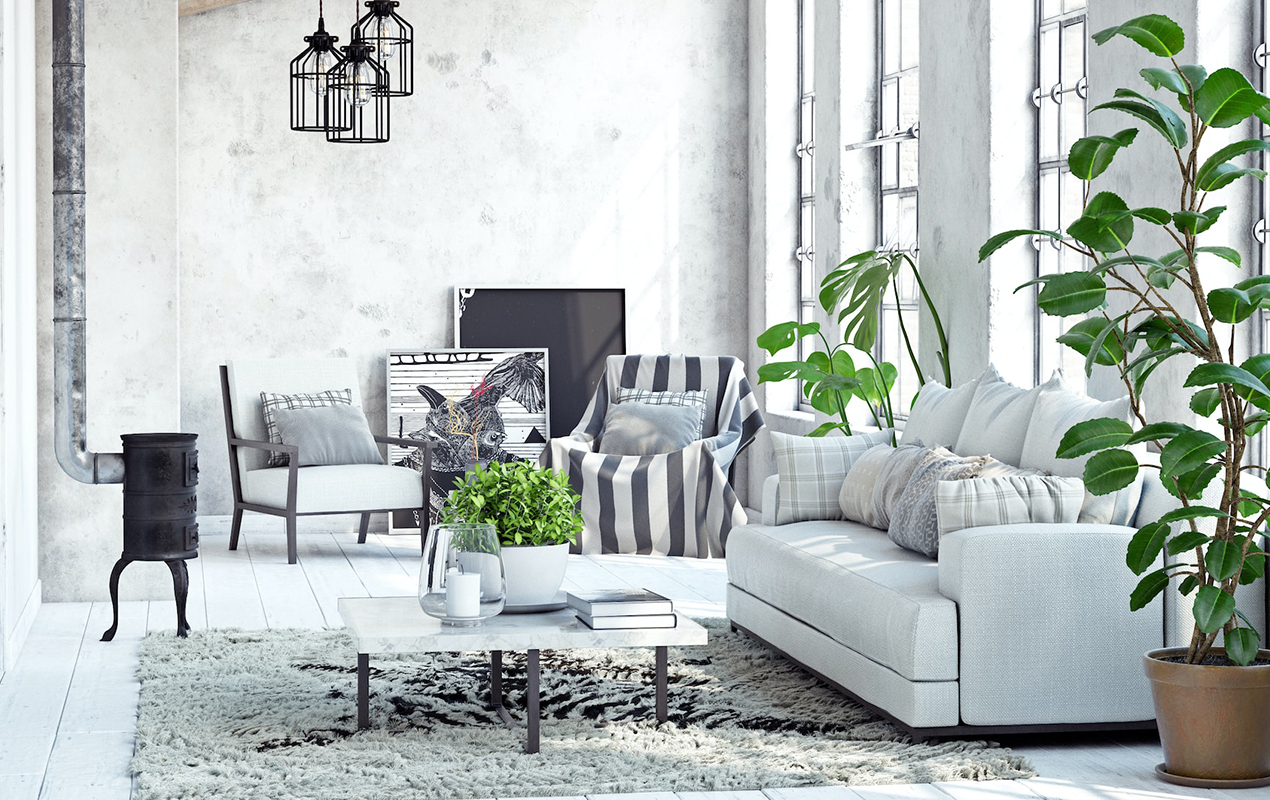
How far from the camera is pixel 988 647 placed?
3.76m

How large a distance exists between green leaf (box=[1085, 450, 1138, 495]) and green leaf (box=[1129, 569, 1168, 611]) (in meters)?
0.22

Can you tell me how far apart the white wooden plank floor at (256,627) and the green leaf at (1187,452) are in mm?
752

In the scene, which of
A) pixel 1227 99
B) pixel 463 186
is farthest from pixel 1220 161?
pixel 463 186

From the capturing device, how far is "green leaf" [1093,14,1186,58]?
3.55 metres

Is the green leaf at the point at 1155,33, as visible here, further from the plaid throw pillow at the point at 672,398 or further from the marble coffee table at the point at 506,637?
the plaid throw pillow at the point at 672,398

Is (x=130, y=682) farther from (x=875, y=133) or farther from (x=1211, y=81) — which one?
(x=875, y=133)

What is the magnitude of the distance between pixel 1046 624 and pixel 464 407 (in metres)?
4.85

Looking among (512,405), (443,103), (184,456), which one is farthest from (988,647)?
(443,103)

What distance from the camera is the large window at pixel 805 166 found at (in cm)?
821

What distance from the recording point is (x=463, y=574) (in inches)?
146

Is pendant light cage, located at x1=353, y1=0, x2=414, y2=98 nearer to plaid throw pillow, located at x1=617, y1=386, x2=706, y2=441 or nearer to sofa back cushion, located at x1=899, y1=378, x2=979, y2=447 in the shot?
plaid throw pillow, located at x1=617, y1=386, x2=706, y2=441

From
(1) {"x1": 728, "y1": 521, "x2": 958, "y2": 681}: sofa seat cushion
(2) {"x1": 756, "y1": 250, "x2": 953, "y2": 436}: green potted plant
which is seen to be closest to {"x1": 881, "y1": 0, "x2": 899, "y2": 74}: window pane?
(2) {"x1": 756, "y1": 250, "x2": 953, "y2": 436}: green potted plant

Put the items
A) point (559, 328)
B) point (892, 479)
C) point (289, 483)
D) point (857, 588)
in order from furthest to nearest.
Answer: point (559, 328) < point (289, 483) < point (892, 479) < point (857, 588)

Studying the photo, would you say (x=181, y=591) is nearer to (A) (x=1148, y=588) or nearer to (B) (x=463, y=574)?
(B) (x=463, y=574)
